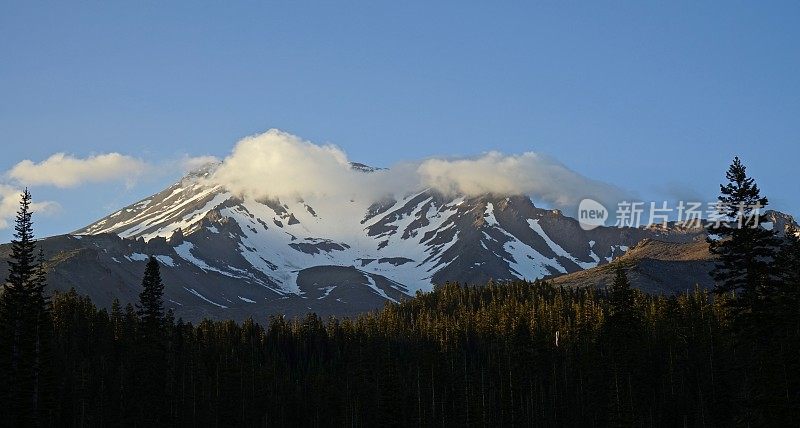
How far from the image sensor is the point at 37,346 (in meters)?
81.7

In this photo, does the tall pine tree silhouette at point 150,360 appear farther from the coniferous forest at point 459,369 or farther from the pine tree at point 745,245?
the pine tree at point 745,245

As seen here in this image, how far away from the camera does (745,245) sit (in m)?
54.1

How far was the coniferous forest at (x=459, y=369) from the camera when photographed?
181 ft

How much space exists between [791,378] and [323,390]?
87293 millimetres

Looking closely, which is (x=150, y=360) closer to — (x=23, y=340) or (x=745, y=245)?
(x=23, y=340)

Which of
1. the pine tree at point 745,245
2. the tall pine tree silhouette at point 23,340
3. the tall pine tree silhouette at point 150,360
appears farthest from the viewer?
the tall pine tree silhouette at point 150,360

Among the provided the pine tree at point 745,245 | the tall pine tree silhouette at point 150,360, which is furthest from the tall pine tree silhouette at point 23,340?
the pine tree at point 745,245

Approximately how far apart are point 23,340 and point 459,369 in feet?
234

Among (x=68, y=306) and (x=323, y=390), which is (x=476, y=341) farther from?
(x=68, y=306)

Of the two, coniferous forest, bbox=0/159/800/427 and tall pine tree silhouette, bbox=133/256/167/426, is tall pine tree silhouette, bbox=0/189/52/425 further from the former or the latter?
tall pine tree silhouette, bbox=133/256/167/426

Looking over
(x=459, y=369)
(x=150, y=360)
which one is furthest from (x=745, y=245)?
(x=459, y=369)

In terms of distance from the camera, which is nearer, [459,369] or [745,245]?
[745,245]

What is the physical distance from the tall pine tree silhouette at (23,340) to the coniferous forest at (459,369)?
0.16 meters

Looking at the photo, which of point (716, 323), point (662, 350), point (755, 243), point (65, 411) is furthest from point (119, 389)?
point (755, 243)
